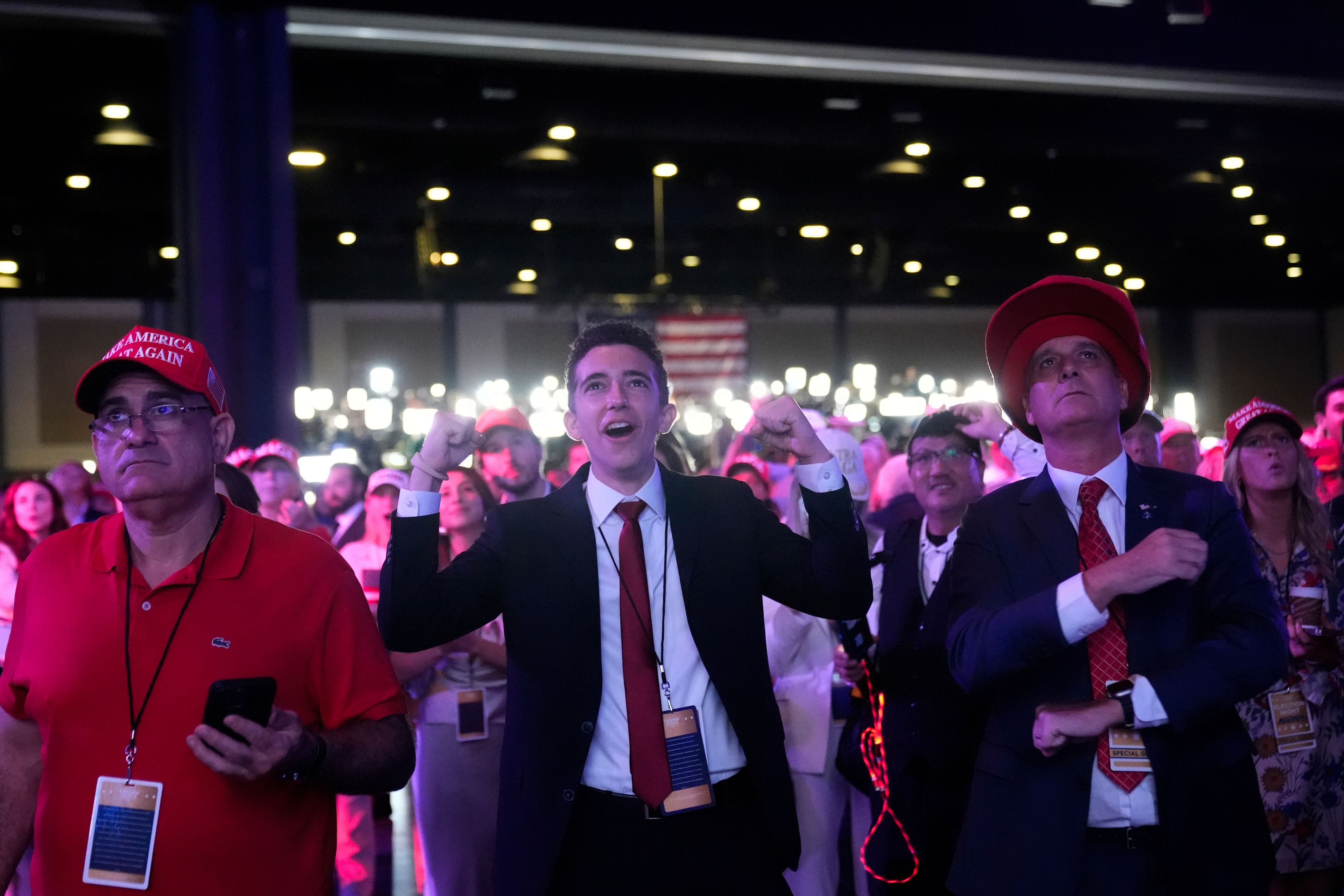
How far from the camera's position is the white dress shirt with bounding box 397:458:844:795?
2.14 meters

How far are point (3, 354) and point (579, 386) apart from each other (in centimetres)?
2118

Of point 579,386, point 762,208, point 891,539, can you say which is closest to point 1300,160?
point 762,208

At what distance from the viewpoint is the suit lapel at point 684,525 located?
2246mm

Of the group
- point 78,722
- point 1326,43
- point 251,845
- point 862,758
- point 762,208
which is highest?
point 762,208

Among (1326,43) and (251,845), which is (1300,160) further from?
(251,845)

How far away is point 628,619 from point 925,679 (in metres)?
1.31

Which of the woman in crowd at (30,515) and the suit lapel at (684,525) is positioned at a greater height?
the woman in crowd at (30,515)

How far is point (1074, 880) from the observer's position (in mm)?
1896

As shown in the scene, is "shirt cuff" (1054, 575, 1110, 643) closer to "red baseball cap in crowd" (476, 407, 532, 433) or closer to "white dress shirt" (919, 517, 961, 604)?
"white dress shirt" (919, 517, 961, 604)

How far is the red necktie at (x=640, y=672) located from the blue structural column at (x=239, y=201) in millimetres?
4636

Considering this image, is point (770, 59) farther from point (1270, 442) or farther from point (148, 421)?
point (148, 421)

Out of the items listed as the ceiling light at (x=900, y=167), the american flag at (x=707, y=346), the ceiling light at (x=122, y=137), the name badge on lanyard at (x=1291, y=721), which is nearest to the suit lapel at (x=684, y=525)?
the name badge on lanyard at (x=1291, y=721)

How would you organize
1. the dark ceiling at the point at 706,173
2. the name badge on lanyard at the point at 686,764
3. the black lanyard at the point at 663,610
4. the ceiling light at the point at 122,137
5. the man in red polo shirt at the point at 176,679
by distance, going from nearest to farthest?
the man in red polo shirt at the point at 176,679 → the name badge on lanyard at the point at 686,764 → the black lanyard at the point at 663,610 → the dark ceiling at the point at 706,173 → the ceiling light at the point at 122,137

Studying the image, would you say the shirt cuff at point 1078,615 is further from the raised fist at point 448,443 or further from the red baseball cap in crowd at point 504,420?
the red baseball cap in crowd at point 504,420
